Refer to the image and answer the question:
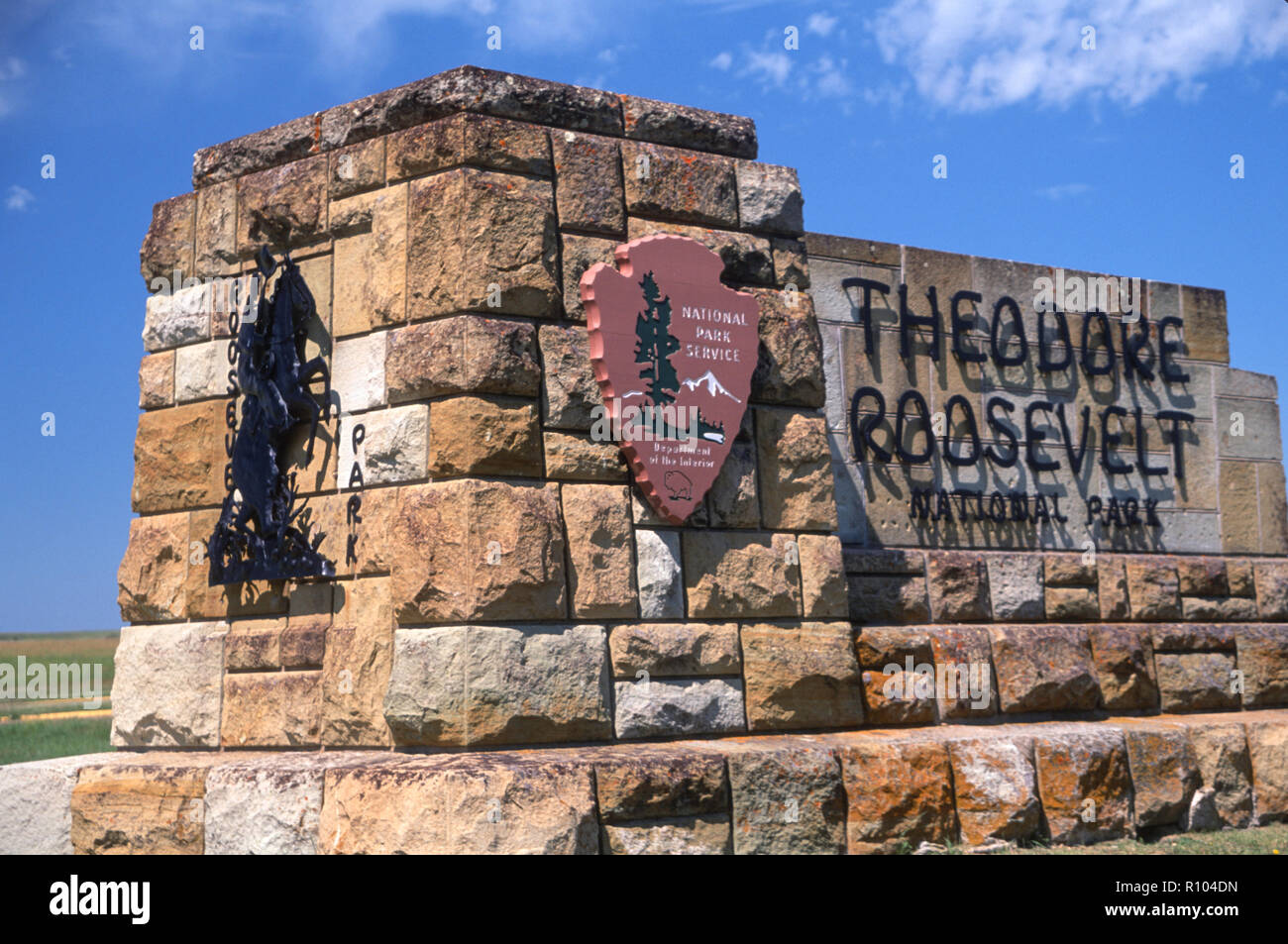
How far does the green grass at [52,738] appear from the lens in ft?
39.0

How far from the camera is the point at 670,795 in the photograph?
5645 millimetres

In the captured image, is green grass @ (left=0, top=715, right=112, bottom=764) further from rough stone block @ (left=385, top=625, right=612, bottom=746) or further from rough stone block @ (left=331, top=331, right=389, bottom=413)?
rough stone block @ (left=385, top=625, right=612, bottom=746)

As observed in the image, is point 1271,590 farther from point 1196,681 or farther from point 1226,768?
point 1226,768

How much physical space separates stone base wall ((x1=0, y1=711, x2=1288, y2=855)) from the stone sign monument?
20mm

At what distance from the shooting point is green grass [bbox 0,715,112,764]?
1189cm

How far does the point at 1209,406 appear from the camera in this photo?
9.54 metres

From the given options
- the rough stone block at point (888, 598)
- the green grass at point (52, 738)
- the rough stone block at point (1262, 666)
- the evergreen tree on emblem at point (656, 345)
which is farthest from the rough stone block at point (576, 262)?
the green grass at point (52, 738)

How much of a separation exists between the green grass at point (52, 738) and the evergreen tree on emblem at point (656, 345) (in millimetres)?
6374

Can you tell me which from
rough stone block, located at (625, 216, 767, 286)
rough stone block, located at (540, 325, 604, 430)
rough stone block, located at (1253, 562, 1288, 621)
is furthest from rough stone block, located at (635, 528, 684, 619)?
rough stone block, located at (1253, 562, 1288, 621)

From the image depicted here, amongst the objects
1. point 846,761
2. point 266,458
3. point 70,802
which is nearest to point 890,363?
point 846,761

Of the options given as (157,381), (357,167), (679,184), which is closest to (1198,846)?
(679,184)

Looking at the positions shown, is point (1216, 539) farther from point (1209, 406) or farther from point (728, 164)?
point (728, 164)

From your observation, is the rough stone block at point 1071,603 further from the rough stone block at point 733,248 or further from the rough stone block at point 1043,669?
the rough stone block at point 733,248

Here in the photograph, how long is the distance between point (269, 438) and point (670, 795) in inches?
102
